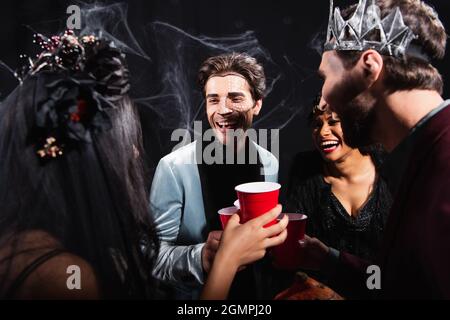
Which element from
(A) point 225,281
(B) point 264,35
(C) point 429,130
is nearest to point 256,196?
(A) point 225,281

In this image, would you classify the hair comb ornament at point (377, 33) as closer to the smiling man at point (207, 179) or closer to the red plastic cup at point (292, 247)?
the smiling man at point (207, 179)

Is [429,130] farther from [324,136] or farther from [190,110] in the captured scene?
[190,110]

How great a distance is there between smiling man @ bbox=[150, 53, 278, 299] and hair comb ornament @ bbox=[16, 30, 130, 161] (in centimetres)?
38

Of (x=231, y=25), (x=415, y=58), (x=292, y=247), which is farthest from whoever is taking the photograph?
(x=231, y=25)

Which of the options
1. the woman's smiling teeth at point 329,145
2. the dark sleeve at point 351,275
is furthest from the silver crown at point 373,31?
the dark sleeve at point 351,275

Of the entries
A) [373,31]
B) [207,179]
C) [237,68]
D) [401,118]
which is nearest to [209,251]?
[207,179]

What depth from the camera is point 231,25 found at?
Result: 64.1 inches

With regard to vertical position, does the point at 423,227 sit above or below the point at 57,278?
above

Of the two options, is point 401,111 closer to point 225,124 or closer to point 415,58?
point 415,58

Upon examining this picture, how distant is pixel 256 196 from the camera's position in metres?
1.34

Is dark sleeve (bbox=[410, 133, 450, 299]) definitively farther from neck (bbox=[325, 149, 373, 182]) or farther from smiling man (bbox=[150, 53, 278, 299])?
smiling man (bbox=[150, 53, 278, 299])

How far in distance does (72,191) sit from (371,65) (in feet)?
3.49

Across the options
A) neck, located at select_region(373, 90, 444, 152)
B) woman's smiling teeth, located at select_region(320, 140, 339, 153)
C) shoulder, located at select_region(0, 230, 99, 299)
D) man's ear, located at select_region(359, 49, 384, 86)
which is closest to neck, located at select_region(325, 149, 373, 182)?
woman's smiling teeth, located at select_region(320, 140, 339, 153)
